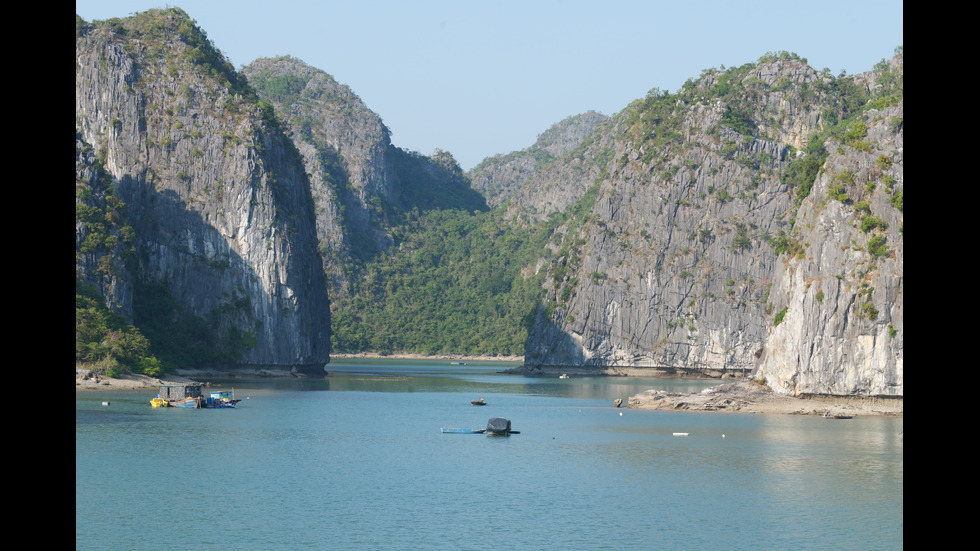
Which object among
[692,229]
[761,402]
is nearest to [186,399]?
[761,402]

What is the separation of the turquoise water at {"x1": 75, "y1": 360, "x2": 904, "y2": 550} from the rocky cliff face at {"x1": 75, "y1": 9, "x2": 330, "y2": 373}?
42333 millimetres

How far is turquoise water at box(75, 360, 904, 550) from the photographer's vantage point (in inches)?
1232

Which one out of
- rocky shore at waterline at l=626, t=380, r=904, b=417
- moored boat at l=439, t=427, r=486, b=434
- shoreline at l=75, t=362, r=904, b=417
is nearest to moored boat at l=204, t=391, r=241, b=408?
shoreline at l=75, t=362, r=904, b=417

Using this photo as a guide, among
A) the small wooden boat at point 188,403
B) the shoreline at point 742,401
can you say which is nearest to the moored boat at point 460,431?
the shoreline at point 742,401

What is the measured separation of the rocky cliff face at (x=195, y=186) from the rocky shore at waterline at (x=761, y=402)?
171ft

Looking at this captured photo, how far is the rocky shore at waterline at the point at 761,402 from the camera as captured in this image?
6644 cm

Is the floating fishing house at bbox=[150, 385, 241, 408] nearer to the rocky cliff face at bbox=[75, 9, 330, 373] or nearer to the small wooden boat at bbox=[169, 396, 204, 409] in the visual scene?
the small wooden boat at bbox=[169, 396, 204, 409]

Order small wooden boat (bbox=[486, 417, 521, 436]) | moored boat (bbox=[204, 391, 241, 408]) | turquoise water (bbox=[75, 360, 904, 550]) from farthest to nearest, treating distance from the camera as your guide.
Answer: moored boat (bbox=[204, 391, 241, 408]) → small wooden boat (bbox=[486, 417, 521, 436]) → turquoise water (bbox=[75, 360, 904, 550])

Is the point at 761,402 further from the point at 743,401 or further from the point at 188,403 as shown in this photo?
the point at 188,403

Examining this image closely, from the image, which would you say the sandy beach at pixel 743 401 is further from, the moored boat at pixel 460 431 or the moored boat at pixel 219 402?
the moored boat at pixel 460 431
